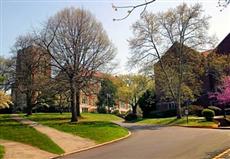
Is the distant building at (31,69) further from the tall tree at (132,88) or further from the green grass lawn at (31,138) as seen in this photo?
the tall tree at (132,88)

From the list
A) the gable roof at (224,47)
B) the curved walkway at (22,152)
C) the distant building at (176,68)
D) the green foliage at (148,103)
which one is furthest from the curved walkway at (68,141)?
the gable roof at (224,47)

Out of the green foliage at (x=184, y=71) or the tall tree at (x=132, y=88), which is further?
the tall tree at (x=132, y=88)

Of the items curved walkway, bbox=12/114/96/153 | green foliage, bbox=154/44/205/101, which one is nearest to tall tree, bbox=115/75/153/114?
green foliage, bbox=154/44/205/101

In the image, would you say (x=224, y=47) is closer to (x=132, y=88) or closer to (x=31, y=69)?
(x=132, y=88)

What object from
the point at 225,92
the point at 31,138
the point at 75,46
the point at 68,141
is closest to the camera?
the point at 68,141

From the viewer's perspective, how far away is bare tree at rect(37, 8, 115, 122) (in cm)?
4125

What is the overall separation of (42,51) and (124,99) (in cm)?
4718

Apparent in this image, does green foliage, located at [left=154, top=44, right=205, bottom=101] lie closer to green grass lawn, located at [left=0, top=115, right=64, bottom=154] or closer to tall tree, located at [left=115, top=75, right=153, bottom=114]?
green grass lawn, located at [left=0, top=115, right=64, bottom=154]

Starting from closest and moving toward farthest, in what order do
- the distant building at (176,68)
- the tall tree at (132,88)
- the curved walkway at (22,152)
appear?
the curved walkway at (22,152) < the distant building at (176,68) < the tall tree at (132,88)

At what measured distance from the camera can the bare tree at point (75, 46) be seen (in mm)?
41250

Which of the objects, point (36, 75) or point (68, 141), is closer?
point (68, 141)

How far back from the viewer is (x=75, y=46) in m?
42.0

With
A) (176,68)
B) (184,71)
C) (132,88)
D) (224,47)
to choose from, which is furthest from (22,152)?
(132,88)

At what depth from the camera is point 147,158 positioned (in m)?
16.8
